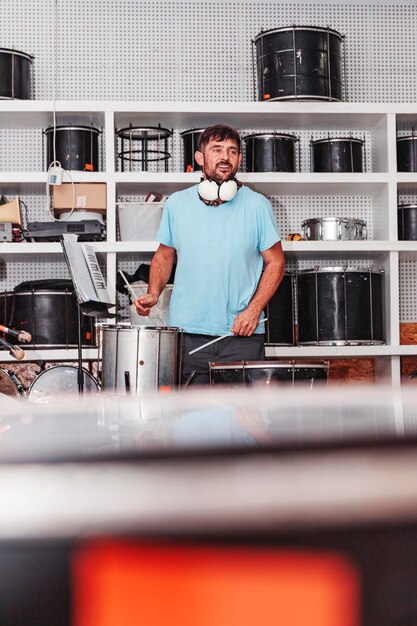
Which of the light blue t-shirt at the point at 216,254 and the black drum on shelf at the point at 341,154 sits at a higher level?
the black drum on shelf at the point at 341,154

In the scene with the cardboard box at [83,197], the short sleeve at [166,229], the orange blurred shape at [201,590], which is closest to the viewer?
the orange blurred shape at [201,590]

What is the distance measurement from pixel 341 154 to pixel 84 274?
2270mm

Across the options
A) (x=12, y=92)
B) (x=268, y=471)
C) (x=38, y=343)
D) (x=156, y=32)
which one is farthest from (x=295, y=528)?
(x=156, y=32)

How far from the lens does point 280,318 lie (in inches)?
A: 194

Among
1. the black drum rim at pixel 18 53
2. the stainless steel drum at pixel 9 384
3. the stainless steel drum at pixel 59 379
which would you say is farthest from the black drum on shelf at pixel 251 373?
the black drum rim at pixel 18 53

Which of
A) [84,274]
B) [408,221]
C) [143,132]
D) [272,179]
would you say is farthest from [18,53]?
[408,221]

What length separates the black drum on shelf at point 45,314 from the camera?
475 centimetres

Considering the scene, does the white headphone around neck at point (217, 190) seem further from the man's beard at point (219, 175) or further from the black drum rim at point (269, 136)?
the black drum rim at point (269, 136)

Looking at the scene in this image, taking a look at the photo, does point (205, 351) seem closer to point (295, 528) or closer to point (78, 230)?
point (78, 230)

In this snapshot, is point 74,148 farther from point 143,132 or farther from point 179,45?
point 179,45

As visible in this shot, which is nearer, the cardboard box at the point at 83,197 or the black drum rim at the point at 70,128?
the cardboard box at the point at 83,197

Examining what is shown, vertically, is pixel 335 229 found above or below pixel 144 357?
above

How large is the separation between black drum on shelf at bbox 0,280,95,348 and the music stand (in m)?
1.16

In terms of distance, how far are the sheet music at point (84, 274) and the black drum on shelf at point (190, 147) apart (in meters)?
1.54
